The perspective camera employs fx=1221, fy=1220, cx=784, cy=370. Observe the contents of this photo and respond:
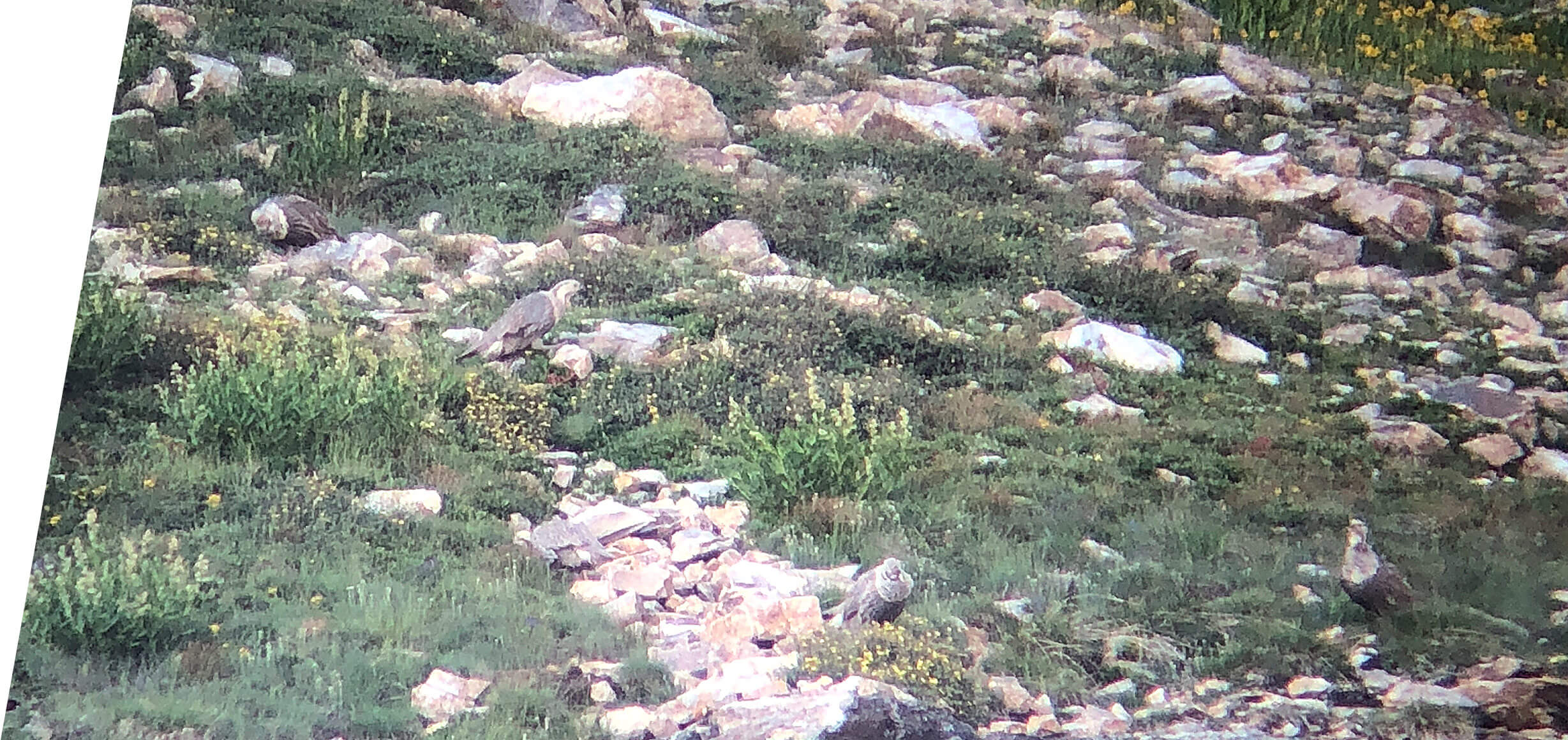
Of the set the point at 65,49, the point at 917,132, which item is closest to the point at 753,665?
the point at 917,132

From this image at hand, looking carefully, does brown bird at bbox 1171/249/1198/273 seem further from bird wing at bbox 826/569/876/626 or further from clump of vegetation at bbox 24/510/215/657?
clump of vegetation at bbox 24/510/215/657

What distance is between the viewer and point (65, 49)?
Result: 2240 millimetres

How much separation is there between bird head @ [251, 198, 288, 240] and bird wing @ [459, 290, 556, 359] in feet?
1.37

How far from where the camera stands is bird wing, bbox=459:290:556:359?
2158mm

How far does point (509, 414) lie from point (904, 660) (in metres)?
0.79

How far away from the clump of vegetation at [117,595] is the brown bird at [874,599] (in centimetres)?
102

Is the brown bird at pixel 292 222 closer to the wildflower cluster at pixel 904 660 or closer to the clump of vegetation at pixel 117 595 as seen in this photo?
the clump of vegetation at pixel 117 595

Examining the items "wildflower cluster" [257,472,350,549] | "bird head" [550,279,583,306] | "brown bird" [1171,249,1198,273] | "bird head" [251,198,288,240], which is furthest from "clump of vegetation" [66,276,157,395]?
"brown bird" [1171,249,1198,273]

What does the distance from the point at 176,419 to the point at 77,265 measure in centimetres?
36

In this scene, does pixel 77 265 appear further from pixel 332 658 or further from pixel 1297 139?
pixel 1297 139

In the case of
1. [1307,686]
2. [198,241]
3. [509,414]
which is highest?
[198,241]

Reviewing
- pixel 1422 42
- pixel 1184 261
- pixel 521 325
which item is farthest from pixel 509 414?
pixel 1422 42

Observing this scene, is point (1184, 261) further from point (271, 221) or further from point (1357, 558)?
point (271, 221)

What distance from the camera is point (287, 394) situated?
2.07 m
